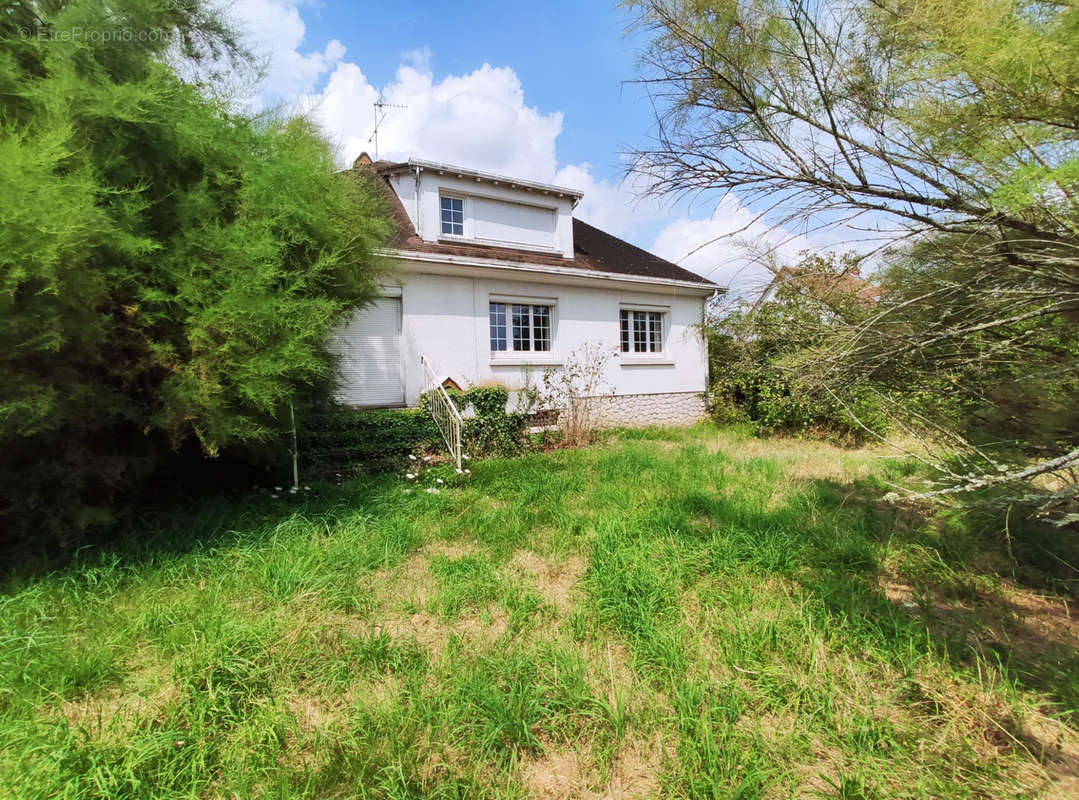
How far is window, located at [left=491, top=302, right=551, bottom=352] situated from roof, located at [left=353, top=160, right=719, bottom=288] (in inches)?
39.6

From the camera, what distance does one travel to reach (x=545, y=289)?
33.6 feet

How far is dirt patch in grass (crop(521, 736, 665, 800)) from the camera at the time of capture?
1822 mm

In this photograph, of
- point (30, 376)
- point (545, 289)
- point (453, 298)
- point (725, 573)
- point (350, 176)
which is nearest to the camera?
point (30, 376)

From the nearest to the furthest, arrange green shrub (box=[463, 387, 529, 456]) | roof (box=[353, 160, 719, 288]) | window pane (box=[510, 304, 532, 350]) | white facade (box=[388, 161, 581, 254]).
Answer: green shrub (box=[463, 387, 529, 456])
roof (box=[353, 160, 719, 288])
white facade (box=[388, 161, 581, 254])
window pane (box=[510, 304, 532, 350])

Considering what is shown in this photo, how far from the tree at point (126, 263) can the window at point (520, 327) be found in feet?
19.1

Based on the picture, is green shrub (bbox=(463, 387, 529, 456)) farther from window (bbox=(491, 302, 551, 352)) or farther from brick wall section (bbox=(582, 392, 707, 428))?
brick wall section (bbox=(582, 392, 707, 428))

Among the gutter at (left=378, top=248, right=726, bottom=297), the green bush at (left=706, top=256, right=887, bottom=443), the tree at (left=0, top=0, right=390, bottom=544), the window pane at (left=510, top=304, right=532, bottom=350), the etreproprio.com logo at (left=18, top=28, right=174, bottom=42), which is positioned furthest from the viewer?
the window pane at (left=510, top=304, right=532, bottom=350)

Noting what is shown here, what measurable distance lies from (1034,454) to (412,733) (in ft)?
13.3

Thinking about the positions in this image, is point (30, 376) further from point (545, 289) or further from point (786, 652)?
point (545, 289)

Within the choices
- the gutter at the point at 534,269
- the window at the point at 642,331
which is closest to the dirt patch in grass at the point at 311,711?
the gutter at the point at 534,269

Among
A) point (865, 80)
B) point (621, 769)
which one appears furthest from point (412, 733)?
point (865, 80)

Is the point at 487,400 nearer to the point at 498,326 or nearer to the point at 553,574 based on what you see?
the point at 498,326

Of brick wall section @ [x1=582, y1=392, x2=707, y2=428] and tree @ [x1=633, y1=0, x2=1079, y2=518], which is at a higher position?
tree @ [x1=633, y1=0, x2=1079, y2=518]

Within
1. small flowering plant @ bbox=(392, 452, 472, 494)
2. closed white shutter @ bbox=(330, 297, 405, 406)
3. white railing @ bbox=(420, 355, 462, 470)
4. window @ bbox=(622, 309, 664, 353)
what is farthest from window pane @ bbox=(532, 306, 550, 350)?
small flowering plant @ bbox=(392, 452, 472, 494)
